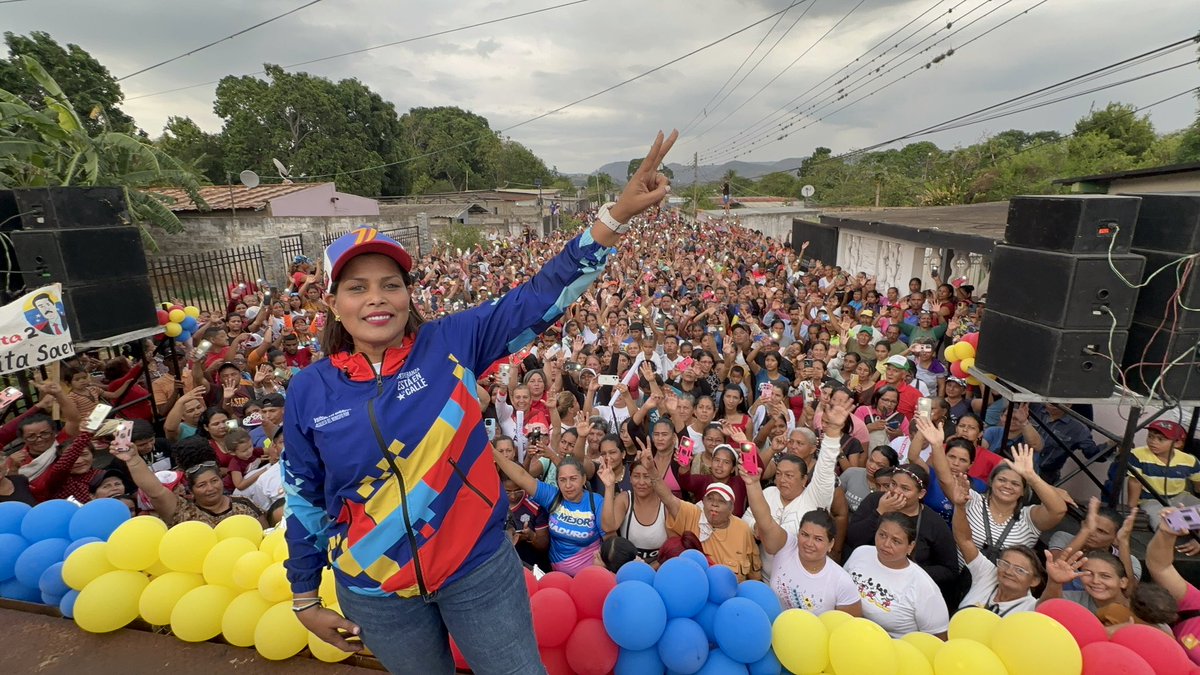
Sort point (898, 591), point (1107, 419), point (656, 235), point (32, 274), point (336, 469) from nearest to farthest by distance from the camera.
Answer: point (336, 469)
point (898, 591)
point (32, 274)
point (1107, 419)
point (656, 235)

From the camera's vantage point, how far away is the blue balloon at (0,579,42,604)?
2.57 metres

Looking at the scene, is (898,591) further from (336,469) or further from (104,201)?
(104,201)

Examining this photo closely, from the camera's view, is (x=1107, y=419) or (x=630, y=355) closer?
(x=1107, y=419)

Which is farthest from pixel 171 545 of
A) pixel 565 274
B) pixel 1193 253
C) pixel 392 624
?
pixel 1193 253

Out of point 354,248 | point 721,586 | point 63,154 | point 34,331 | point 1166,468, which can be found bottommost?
point 1166,468

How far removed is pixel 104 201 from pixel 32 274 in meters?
0.69

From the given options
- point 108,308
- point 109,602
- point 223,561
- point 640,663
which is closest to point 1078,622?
point 640,663

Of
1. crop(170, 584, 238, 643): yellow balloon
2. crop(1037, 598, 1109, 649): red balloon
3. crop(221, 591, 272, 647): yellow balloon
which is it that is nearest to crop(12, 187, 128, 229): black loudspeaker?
crop(170, 584, 238, 643): yellow balloon

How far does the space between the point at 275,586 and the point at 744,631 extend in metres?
1.86

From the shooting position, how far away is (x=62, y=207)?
3.96 meters

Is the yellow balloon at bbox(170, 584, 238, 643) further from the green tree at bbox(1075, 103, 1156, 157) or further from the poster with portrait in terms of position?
the green tree at bbox(1075, 103, 1156, 157)

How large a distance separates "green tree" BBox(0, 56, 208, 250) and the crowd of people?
12.8 ft

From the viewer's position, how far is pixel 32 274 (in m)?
3.97

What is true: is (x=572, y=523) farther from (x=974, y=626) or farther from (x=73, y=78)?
(x=73, y=78)
